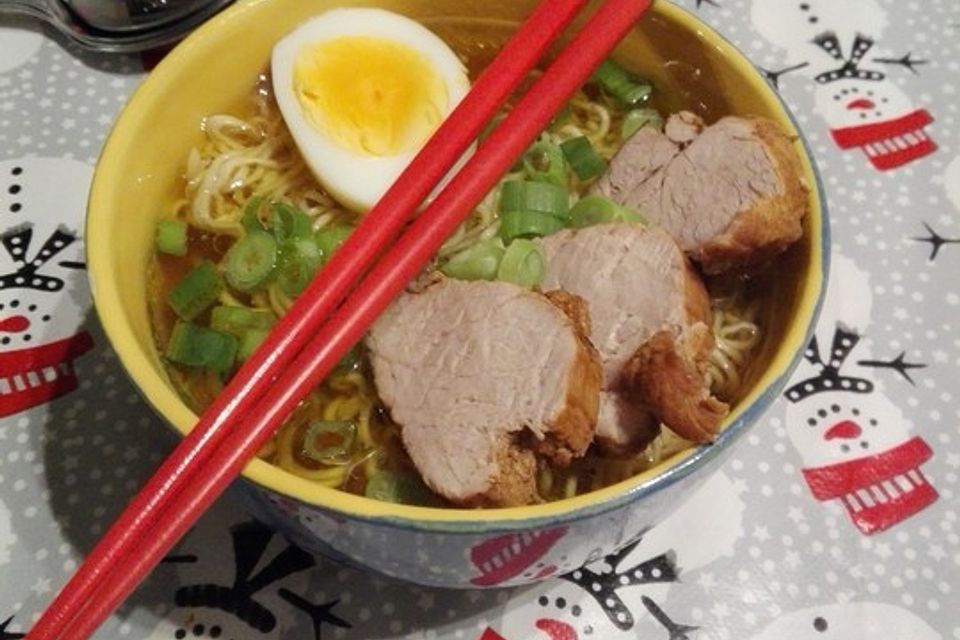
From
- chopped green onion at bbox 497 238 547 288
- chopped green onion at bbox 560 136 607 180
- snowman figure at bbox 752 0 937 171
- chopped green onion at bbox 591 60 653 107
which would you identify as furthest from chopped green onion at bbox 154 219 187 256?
snowman figure at bbox 752 0 937 171

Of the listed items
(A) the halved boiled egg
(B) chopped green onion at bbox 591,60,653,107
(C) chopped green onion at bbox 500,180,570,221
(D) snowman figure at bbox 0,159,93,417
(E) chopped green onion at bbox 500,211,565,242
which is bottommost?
(D) snowman figure at bbox 0,159,93,417

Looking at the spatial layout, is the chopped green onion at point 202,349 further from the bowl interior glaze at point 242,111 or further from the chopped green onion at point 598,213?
the chopped green onion at point 598,213

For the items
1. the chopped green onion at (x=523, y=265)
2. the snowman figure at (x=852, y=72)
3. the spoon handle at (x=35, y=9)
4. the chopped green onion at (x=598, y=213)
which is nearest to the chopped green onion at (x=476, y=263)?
the chopped green onion at (x=523, y=265)

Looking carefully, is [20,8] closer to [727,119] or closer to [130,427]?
[130,427]

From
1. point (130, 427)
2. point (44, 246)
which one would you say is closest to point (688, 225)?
point (130, 427)

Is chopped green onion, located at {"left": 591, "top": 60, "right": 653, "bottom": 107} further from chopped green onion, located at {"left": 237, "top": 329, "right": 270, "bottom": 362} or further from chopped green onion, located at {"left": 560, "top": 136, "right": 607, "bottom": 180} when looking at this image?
chopped green onion, located at {"left": 237, "top": 329, "right": 270, "bottom": 362}

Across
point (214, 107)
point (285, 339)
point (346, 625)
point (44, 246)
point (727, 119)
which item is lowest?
point (44, 246)
